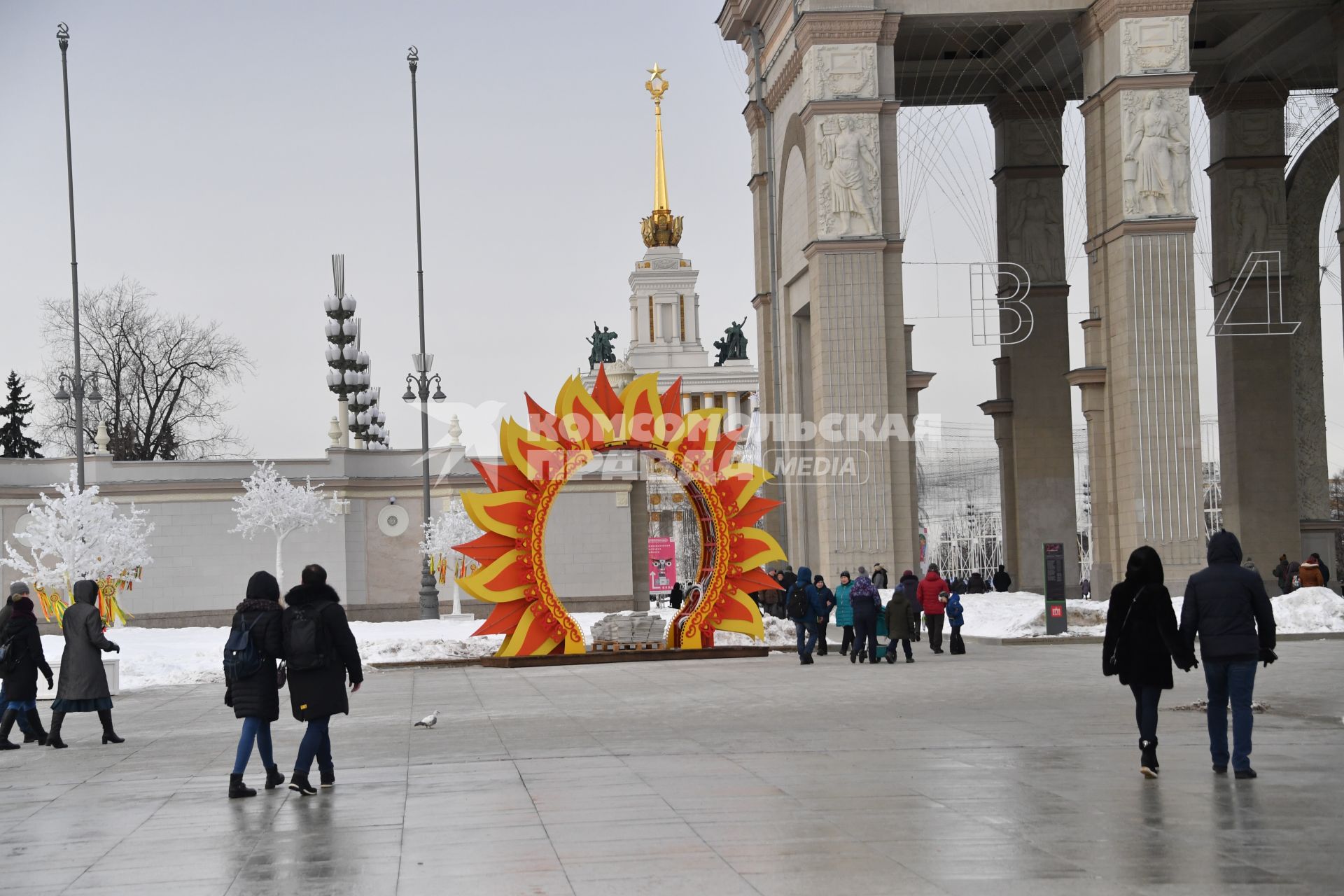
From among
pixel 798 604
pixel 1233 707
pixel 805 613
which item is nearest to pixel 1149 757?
pixel 1233 707

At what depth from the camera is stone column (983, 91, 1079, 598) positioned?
45719mm

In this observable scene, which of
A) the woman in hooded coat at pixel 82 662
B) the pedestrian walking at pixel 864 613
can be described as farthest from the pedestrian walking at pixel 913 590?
the woman in hooded coat at pixel 82 662

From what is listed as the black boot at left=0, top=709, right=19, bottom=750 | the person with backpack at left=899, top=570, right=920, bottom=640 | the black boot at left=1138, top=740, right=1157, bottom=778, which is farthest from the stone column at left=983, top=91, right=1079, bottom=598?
the black boot at left=1138, top=740, right=1157, bottom=778

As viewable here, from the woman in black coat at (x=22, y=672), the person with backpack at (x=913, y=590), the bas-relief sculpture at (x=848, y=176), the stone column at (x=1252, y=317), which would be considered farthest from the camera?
the stone column at (x=1252, y=317)

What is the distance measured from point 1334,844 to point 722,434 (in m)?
21.1

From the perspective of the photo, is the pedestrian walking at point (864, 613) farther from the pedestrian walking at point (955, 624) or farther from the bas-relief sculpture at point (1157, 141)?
the bas-relief sculpture at point (1157, 141)

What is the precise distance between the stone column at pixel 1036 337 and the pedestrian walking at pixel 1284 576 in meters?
5.64

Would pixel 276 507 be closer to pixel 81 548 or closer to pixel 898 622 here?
pixel 81 548

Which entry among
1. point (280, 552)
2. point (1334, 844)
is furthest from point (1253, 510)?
point (1334, 844)

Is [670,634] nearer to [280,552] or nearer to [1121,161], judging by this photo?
[1121,161]

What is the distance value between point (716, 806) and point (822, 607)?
17003 millimetres

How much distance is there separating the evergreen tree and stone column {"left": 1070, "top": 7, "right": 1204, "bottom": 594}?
53.7 m

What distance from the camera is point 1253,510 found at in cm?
4384

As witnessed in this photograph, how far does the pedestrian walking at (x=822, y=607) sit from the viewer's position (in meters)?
27.1
